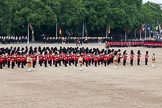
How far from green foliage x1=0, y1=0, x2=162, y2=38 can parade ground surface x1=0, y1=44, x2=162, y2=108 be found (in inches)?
1979

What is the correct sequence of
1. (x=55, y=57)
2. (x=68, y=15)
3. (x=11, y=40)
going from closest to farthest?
(x=55, y=57) → (x=11, y=40) → (x=68, y=15)

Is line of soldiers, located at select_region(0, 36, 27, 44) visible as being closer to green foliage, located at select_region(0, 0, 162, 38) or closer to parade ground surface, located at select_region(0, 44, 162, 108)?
green foliage, located at select_region(0, 0, 162, 38)

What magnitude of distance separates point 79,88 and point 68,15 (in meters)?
63.8

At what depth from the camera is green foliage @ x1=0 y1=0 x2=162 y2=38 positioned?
81000 millimetres

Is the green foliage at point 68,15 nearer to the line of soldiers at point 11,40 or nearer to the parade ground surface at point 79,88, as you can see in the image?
the line of soldiers at point 11,40

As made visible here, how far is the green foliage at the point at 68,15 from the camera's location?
81.0 m

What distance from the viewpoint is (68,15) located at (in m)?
85.3

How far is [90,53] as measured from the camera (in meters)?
34.3

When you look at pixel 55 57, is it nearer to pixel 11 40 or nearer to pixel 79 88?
pixel 79 88

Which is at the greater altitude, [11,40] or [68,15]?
[68,15]

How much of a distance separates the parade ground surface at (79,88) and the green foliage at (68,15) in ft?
165

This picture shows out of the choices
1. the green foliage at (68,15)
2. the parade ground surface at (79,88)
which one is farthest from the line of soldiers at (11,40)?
the parade ground surface at (79,88)

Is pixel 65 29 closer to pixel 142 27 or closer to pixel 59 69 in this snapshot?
pixel 142 27

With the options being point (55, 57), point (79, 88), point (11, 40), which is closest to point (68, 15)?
point (11, 40)
